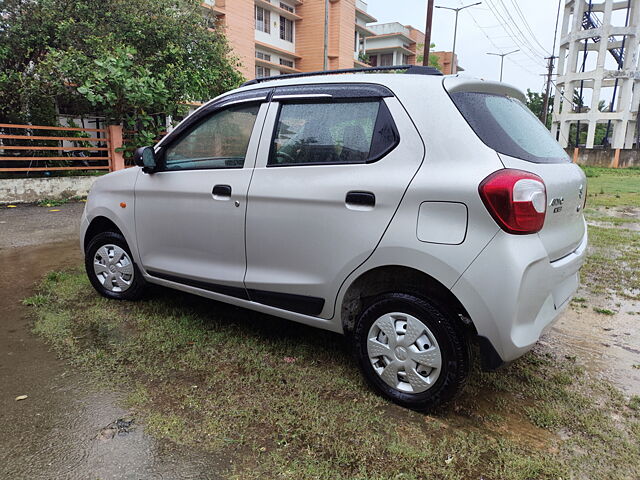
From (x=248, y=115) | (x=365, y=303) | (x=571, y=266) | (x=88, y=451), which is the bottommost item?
(x=88, y=451)

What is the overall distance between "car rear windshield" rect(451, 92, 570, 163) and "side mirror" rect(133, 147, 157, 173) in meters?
2.27

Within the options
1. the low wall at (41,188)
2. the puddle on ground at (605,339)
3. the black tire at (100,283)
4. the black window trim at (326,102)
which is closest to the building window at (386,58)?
the low wall at (41,188)

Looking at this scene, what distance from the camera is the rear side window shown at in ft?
8.32

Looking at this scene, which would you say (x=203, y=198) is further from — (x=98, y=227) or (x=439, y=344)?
(x=439, y=344)

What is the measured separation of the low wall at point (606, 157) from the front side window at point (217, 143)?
106ft

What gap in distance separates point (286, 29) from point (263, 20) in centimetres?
294

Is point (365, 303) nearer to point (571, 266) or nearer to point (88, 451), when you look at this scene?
point (571, 266)

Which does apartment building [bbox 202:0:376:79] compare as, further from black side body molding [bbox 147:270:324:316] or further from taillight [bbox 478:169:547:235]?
taillight [bbox 478:169:547:235]

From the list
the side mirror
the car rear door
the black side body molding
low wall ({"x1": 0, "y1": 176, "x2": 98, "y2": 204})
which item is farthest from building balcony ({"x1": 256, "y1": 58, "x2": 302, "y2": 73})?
the car rear door

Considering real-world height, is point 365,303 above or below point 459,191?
below

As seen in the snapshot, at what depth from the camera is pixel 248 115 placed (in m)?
3.10

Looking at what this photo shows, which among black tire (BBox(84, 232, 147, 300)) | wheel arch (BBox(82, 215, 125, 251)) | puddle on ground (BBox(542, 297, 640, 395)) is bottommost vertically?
puddle on ground (BBox(542, 297, 640, 395))

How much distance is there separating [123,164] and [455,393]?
40.4ft

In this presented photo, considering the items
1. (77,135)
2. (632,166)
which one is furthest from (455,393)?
(632,166)
